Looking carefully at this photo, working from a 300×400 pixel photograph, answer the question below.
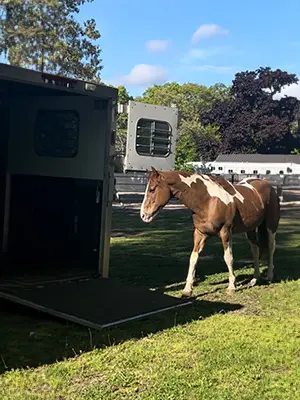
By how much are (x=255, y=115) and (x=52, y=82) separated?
189ft

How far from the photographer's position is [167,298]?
6.36 metres

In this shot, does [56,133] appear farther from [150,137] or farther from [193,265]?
[193,265]

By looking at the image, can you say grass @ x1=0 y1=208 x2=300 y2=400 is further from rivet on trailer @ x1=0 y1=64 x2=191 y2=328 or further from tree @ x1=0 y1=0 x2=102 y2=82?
tree @ x1=0 y1=0 x2=102 y2=82

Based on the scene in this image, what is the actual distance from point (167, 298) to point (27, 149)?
10.0 feet

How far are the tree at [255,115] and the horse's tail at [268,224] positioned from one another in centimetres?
5299

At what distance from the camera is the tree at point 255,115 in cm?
6100

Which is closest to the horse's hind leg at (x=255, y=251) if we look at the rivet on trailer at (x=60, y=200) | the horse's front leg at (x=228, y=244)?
the horse's front leg at (x=228, y=244)

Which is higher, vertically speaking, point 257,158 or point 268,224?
point 257,158

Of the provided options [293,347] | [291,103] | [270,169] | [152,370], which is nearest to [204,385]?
[152,370]

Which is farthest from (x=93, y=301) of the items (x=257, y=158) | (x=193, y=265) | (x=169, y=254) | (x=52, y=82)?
(x=257, y=158)

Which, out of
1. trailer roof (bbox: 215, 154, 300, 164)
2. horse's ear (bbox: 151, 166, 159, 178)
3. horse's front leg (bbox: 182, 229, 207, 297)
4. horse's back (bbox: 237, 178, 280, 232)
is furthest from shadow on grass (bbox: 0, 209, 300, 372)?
trailer roof (bbox: 215, 154, 300, 164)

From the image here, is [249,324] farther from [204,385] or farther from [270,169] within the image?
[270,169]

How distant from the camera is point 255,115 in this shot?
61.7m

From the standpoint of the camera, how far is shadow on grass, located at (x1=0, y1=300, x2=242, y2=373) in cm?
467
